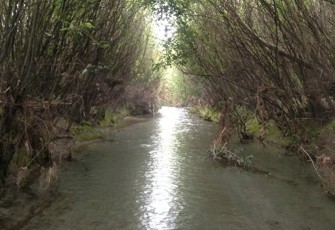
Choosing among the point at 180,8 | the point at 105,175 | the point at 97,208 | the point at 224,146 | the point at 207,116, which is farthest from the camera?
the point at 207,116

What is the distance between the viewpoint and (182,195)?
1326 cm

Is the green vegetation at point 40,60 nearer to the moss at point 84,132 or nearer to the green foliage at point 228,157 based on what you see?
the moss at point 84,132

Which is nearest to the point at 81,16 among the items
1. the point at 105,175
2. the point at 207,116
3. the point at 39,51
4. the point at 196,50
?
the point at 39,51

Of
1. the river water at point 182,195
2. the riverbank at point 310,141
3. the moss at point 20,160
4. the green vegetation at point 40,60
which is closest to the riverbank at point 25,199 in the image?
the river water at point 182,195

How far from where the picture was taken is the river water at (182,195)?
10.8 m

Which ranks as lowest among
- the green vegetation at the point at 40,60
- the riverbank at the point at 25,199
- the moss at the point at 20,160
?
the riverbank at the point at 25,199

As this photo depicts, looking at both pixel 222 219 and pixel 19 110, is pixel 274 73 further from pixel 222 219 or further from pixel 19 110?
pixel 19 110

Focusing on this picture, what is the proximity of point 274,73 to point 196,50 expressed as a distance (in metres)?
8.85

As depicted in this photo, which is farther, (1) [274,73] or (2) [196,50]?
(2) [196,50]

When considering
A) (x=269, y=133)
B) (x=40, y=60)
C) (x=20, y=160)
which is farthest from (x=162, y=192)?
(x=269, y=133)

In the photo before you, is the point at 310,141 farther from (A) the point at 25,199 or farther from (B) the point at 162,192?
(A) the point at 25,199

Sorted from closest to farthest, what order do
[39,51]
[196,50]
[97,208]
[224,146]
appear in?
[97,208]
[39,51]
[224,146]
[196,50]

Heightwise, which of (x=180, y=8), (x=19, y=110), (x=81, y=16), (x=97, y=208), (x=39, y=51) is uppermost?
(x=180, y=8)

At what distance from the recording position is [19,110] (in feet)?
36.2
